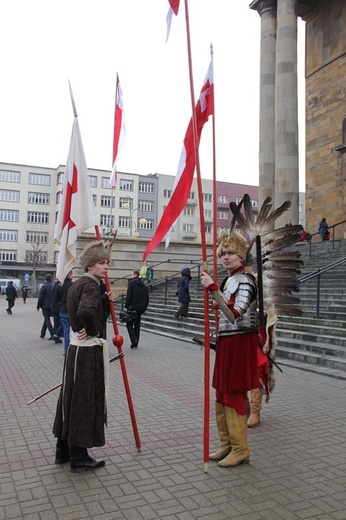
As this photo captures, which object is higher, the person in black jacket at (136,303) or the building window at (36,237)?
the building window at (36,237)

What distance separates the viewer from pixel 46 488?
149 inches

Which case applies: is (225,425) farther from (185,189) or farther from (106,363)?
(185,189)

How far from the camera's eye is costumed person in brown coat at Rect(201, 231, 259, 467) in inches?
168

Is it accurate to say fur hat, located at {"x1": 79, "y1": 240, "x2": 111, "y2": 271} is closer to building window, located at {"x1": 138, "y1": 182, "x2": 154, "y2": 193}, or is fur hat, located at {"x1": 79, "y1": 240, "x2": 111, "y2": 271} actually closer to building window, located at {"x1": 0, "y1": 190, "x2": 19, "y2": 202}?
building window, located at {"x1": 0, "y1": 190, "x2": 19, "y2": 202}

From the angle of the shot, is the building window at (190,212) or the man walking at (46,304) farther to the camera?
the building window at (190,212)

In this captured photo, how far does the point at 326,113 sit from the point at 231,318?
80.7ft

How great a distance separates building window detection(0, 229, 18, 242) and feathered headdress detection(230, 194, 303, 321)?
239 ft

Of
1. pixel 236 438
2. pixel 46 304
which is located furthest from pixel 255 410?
pixel 46 304

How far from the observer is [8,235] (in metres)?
73.6

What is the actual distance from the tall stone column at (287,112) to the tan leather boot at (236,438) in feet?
71.4

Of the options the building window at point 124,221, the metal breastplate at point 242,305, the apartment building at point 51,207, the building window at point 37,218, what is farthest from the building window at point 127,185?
the metal breastplate at point 242,305

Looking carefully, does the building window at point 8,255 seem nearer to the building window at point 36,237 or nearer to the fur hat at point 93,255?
the building window at point 36,237

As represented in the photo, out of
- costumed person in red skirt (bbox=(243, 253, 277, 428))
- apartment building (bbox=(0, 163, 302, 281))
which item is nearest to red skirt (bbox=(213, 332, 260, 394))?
costumed person in red skirt (bbox=(243, 253, 277, 428))

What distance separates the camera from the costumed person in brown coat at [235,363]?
4.27m
